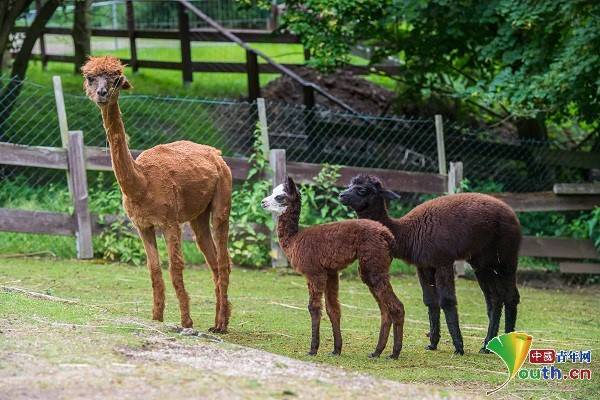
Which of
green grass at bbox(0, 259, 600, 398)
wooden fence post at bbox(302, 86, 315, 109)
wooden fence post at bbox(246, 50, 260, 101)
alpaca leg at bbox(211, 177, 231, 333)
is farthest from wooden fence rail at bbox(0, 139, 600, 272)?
wooden fence post at bbox(246, 50, 260, 101)

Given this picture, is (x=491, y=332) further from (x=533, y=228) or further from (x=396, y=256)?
(x=533, y=228)

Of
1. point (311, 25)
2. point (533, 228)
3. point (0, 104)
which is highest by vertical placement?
point (311, 25)

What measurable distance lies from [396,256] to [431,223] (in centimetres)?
42

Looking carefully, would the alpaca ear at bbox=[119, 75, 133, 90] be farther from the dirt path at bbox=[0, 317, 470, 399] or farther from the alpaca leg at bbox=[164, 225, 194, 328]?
the dirt path at bbox=[0, 317, 470, 399]

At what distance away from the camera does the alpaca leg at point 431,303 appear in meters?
9.23

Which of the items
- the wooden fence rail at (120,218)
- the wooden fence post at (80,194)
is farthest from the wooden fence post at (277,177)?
the wooden fence post at (80,194)

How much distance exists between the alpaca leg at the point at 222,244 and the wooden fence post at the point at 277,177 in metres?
3.97

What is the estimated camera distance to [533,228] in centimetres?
1567

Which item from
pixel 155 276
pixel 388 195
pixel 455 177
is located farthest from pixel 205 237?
pixel 455 177

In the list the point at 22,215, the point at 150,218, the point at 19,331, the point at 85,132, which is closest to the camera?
the point at 19,331

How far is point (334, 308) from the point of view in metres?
8.62

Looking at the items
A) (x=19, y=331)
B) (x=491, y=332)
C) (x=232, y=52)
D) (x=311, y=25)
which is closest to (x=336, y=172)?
(x=311, y=25)

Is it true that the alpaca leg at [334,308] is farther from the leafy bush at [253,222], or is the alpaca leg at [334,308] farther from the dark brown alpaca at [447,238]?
Result: the leafy bush at [253,222]

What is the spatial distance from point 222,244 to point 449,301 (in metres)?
2.10
